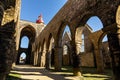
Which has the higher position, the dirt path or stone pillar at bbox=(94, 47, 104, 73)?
stone pillar at bbox=(94, 47, 104, 73)

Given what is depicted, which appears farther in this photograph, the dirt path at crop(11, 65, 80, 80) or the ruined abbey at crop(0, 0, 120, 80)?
the dirt path at crop(11, 65, 80, 80)

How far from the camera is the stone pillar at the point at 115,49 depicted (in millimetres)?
5162

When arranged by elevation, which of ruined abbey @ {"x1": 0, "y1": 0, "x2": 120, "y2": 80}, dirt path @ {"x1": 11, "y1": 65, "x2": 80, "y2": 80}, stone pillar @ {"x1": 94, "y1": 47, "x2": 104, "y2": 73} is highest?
ruined abbey @ {"x1": 0, "y1": 0, "x2": 120, "y2": 80}

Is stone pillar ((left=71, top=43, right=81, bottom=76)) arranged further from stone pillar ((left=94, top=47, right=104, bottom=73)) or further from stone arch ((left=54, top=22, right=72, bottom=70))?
stone pillar ((left=94, top=47, right=104, bottom=73))

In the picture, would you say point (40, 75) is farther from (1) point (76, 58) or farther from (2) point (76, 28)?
(2) point (76, 28)

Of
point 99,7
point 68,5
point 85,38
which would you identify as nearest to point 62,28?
point 68,5

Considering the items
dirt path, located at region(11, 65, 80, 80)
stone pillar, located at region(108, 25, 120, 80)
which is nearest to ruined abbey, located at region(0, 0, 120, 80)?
stone pillar, located at region(108, 25, 120, 80)

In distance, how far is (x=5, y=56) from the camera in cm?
436

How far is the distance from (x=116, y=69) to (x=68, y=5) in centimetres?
631

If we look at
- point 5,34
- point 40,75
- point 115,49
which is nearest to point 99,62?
point 40,75

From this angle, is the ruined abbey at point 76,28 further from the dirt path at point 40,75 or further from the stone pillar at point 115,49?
the dirt path at point 40,75

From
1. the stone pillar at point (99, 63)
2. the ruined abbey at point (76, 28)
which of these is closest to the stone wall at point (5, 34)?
the ruined abbey at point (76, 28)

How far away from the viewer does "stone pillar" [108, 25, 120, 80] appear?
5162 millimetres

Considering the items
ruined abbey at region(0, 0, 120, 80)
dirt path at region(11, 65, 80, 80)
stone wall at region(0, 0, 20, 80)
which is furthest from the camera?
dirt path at region(11, 65, 80, 80)
